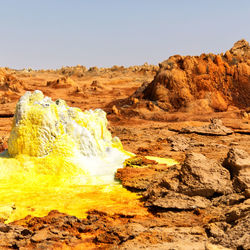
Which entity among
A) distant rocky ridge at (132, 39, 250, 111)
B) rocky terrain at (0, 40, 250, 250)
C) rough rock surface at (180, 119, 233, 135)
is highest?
distant rocky ridge at (132, 39, 250, 111)

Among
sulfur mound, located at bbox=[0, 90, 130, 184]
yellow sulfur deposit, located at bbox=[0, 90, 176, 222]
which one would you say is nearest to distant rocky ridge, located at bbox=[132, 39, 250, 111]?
yellow sulfur deposit, located at bbox=[0, 90, 176, 222]

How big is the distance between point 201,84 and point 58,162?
28.0ft

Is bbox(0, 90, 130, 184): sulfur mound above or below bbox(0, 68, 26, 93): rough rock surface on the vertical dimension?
below

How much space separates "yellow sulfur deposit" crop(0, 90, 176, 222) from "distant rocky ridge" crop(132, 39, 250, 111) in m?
6.95

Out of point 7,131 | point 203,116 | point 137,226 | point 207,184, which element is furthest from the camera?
point 203,116

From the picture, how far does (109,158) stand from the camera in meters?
5.23

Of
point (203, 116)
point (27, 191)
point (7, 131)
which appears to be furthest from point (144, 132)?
point (27, 191)

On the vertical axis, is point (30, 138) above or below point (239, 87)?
below

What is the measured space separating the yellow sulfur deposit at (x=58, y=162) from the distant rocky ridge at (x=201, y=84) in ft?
22.8

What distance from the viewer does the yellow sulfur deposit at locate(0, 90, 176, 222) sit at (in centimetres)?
399

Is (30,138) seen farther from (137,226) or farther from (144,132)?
(144,132)

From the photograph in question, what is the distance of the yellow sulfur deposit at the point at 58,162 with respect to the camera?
3990 millimetres

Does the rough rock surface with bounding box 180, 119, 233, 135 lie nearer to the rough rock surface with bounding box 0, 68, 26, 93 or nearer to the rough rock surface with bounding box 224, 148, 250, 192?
the rough rock surface with bounding box 224, 148, 250, 192

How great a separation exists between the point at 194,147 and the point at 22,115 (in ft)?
11.5
